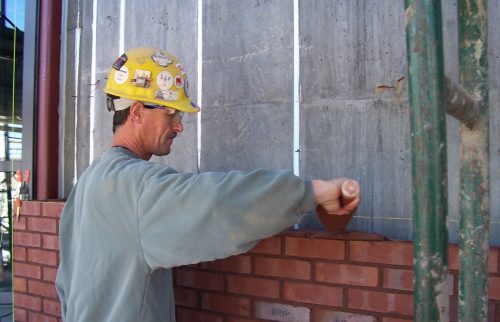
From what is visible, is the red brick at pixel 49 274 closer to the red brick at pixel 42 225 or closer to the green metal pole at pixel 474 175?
the red brick at pixel 42 225

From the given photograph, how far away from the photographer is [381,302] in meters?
1.81

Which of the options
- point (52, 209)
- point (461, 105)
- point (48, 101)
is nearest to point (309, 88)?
point (461, 105)

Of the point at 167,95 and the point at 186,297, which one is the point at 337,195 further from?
the point at 186,297

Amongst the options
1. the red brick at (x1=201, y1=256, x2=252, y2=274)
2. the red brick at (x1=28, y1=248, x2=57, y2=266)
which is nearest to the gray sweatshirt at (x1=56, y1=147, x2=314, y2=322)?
the red brick at (x1=201, y1=256, x2=252, y2=274)

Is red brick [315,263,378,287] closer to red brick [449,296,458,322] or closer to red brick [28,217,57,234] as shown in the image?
red brick [449,296,458,322]

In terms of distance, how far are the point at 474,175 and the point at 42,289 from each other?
8.90 feet

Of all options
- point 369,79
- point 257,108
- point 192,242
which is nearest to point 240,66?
point 257,108

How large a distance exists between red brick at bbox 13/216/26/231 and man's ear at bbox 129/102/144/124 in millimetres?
1666

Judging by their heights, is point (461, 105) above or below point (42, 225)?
above

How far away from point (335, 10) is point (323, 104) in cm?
44

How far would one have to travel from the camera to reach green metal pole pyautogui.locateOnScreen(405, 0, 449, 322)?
2.69 feet

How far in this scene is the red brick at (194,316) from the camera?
7.31 ft

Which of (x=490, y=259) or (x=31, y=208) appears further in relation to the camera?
(x=31, y=208)

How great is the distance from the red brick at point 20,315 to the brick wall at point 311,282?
4.28 feet
